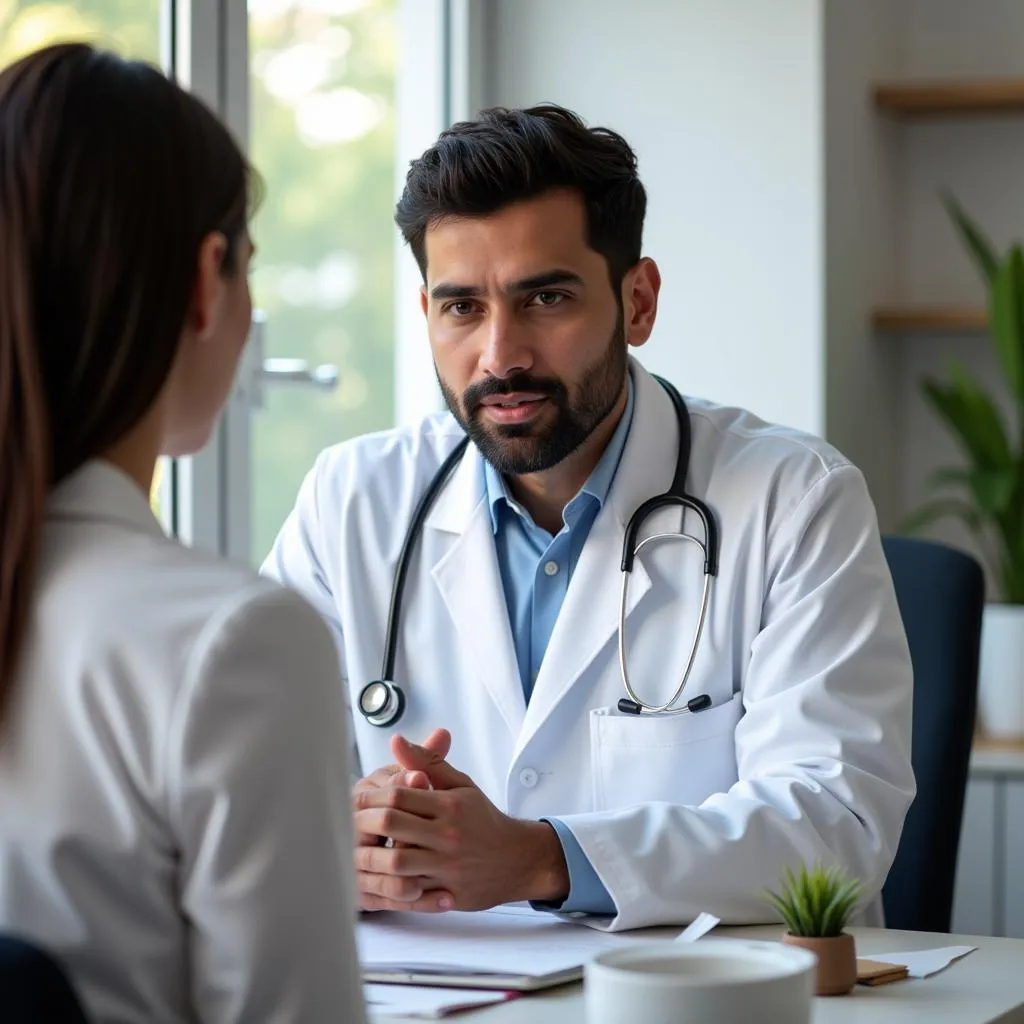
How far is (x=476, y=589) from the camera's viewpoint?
1807 millimetres

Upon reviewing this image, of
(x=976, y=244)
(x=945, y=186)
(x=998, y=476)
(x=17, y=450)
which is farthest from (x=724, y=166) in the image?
(x=17, y=450)

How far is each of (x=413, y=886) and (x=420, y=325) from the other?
184 cm

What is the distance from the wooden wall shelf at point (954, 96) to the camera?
312cm

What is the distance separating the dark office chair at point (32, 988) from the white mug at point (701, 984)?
334mm

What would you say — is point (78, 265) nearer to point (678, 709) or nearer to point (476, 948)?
point (476, 948)

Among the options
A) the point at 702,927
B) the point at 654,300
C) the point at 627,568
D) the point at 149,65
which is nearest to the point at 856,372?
the point at 654,300

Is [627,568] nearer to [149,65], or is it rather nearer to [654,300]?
[654,300]

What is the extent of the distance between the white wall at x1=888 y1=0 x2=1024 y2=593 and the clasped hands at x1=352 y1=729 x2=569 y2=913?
2108mm

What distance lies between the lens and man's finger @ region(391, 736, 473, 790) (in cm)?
144

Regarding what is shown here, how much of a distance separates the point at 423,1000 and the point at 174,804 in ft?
1.30

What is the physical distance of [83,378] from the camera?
0.84m

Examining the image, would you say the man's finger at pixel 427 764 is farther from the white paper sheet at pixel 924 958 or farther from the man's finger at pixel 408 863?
the white paper sheet at pixel 924 958

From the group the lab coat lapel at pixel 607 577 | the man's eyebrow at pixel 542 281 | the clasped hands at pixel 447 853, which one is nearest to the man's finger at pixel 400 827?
the clasped hands at pixel 447 853

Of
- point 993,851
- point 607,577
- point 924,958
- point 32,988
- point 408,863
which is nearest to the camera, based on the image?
point 32,988
